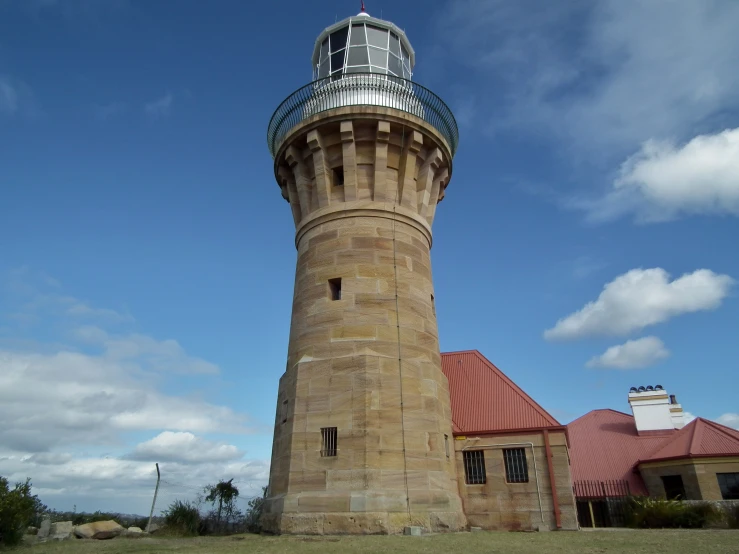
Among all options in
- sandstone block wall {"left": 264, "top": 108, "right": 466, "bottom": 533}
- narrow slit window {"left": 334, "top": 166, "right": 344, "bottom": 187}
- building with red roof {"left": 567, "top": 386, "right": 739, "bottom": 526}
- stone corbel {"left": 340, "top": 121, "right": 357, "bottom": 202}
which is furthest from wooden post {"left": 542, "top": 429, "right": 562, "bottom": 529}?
narrow slit window {"left": 334, "top": 166, "right": 344, "bottom": 187}

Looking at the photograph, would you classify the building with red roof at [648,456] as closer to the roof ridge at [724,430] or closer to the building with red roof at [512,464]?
the roof ridge at [724,430]

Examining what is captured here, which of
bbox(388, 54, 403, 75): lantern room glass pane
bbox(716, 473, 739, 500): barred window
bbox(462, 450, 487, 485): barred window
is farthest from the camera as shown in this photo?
bbox(716, 473, 739, 500): barred window

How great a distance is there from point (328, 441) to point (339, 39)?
15106mm

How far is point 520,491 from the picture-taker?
15.6 m

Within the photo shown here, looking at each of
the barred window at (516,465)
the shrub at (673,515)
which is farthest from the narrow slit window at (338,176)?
the shrub at (673,515)

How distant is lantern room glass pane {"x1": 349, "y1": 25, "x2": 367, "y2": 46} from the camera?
19391mm

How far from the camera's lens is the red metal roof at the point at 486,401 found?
16.6 m

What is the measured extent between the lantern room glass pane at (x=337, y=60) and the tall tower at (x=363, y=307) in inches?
2.1

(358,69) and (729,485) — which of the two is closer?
(358,69)

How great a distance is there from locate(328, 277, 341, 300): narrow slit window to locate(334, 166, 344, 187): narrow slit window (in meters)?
3.39

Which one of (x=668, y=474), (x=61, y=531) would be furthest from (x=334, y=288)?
(x=668, y=474)

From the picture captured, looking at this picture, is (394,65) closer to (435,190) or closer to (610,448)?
(435,190)

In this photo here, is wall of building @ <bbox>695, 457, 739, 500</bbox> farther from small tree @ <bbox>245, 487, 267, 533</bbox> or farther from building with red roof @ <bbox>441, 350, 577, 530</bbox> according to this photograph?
small tree @ <bbox>245, 487, 267, 533</bbox>

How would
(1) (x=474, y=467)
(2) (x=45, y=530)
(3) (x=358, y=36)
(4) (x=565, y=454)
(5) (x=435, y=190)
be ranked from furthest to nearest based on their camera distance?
(3) (x=358, y=36)
(5) (x=435, y=190)
(1) (x=474, y=467)
(2) (x=45, y=530)
(4) (x=565, y=454)
